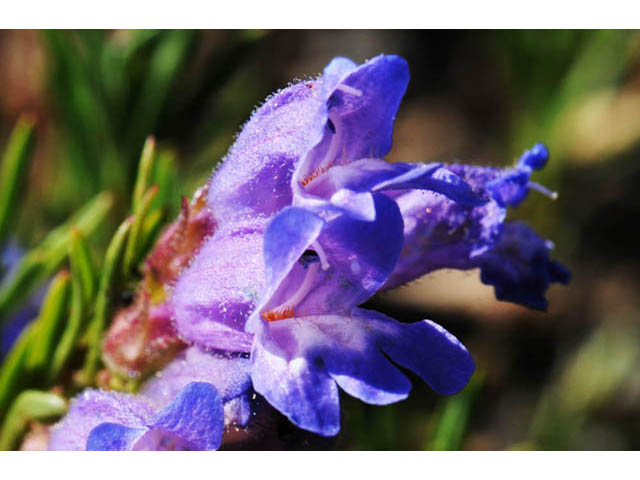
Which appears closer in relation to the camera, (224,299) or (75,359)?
(224,299)

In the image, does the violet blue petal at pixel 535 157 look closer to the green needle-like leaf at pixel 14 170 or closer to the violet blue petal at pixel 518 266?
the violet blue petal at pixel 518 266

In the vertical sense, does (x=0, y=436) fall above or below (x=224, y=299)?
below

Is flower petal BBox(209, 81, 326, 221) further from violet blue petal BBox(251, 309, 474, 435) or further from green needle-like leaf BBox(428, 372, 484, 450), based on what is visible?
green needle-like leaf BBox(428, 372, 484, 450)

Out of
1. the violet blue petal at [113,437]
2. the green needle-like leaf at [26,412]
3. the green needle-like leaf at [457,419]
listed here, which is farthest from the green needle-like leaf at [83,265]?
the green needle-like leaf at [457,419]

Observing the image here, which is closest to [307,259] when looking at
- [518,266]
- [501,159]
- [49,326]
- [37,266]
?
[518,266]
